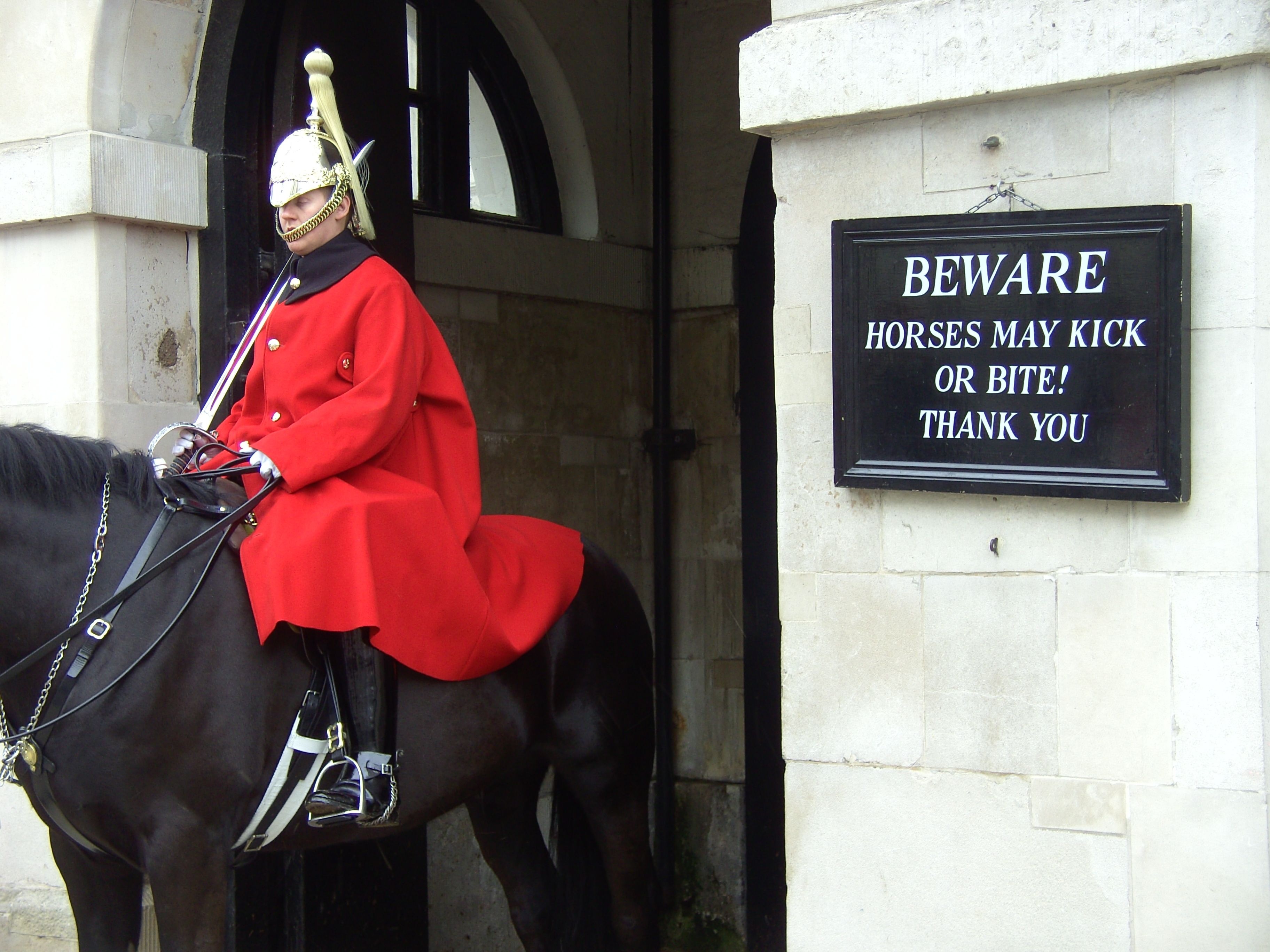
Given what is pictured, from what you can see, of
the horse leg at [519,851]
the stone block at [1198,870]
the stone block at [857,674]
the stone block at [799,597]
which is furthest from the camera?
the horse leg at [519,851]

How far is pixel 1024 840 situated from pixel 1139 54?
166 cm

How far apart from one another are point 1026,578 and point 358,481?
1575 mm

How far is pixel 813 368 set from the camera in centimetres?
323

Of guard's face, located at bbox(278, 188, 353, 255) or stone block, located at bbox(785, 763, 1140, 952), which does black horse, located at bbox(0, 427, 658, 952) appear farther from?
stone block, located at bbox(785, 763, 1140, 952)

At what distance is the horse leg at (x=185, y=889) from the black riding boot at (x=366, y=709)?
38cm

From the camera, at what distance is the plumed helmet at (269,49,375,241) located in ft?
10.8

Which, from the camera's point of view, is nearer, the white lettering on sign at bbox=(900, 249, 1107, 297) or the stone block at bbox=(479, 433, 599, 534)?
the white lettering on sign at bbox=(900, 249, 1107, 297)

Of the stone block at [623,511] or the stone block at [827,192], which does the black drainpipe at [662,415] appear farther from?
the stone block at [827,192]

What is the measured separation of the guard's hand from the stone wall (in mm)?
1422

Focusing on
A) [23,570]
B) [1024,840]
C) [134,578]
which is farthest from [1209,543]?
[23,570]

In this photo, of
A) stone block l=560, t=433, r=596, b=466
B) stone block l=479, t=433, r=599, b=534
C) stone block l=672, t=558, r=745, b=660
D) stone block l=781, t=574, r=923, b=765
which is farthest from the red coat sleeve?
stone block l=672, t=558, r=745, b=660

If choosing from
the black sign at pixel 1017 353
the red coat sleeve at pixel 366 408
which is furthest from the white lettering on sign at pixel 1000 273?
the red coat sleeve at pixel 366 408

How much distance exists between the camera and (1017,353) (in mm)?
2928

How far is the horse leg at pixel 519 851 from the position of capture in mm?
4059
